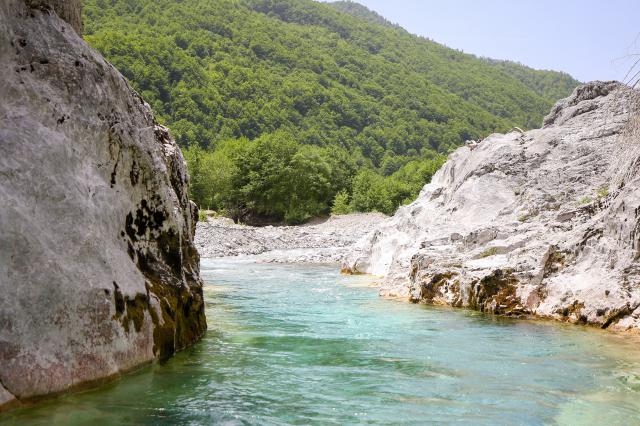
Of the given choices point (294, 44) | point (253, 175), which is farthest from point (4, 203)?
point (294, 44)

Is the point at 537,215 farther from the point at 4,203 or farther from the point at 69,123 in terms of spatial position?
the point at 4,203

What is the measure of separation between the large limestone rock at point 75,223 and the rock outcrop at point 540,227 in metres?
6.55

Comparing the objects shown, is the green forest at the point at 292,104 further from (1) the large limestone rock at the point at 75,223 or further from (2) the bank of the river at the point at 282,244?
(1) the large limestone rock at the point at 75,223

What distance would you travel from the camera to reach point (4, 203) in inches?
214

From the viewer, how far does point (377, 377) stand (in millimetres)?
6797

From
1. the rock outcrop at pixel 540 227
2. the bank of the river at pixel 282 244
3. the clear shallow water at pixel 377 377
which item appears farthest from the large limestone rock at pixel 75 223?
the bank of the river at pixel 282 244

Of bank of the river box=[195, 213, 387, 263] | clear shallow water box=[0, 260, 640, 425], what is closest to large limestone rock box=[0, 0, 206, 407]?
clear shallow water box=[0, 260, 640, 425]

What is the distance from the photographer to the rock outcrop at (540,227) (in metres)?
10.3

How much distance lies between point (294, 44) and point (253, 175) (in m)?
106

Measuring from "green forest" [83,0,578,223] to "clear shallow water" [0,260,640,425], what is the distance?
5812cm

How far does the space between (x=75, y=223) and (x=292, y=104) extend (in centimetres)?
12986

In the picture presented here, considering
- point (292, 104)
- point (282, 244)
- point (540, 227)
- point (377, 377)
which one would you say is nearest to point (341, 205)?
point (282, 244)

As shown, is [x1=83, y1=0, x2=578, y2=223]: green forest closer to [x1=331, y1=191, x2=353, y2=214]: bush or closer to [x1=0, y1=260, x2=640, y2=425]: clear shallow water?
[x1=331, y1=191, x2=353, y2=214]: bush

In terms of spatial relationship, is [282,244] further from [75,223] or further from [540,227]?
[75,223]
